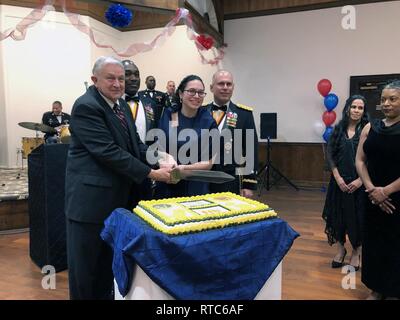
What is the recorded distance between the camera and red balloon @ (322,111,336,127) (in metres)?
6.39

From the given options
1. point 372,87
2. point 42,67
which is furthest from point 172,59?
point 372,87

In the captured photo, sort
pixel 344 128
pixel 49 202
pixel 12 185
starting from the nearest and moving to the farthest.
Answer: pixel 49 202 → pixel 344 128 → pixel 12 185

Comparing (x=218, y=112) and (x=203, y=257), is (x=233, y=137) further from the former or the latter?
(x=203, y=257)

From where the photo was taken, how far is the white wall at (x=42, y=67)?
678 cm

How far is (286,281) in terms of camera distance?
8.66 ft

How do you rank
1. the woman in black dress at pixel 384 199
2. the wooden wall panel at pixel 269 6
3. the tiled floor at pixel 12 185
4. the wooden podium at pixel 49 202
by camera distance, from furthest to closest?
the wooden wall panel at pixel 269 6
the tiled floor at pixel 12 185
the wooden podium at pixel 49 202
the woman in black dress at pixel 384 199

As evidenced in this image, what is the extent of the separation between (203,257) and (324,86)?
5994 millimetres

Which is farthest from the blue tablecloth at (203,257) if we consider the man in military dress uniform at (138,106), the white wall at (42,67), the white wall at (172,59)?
the white wall at (42,67)

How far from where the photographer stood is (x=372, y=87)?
6.29 meters

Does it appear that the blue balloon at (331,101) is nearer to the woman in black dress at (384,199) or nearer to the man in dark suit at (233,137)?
the woman in black dress at (384,199)

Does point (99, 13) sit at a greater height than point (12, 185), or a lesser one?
greater

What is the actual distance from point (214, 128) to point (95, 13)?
6.42 meters

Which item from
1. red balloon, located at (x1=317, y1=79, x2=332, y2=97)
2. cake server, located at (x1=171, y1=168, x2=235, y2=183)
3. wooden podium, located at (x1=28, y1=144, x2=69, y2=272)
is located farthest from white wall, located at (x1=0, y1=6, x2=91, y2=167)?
cake server, located at (x1=171, y1=168, x2=235, y2=183)

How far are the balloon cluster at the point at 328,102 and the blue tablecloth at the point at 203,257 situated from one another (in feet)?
18.2
